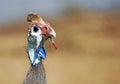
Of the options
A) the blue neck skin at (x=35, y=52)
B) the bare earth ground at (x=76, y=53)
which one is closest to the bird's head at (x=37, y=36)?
the blue neck skin at (x=35, y=52)

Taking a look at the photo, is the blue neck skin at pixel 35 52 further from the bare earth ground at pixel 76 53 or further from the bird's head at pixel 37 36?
the bare earth ground at pixel 76 53

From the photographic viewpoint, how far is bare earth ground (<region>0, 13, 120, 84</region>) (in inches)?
438

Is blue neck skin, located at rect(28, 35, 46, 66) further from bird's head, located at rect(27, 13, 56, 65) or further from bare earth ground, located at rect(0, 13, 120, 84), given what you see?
bare earth ground, located at rect(0, 13, 120, 84)

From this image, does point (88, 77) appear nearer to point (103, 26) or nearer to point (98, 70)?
point (98, 70)

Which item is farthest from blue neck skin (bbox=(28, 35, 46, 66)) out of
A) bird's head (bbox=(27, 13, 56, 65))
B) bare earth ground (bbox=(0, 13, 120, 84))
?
bare earth ground (bbox=(0, 13, 120, 84))

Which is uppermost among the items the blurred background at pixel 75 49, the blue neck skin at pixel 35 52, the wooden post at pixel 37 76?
the blue neck skin at pixel 35 52

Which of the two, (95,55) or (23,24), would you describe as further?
(23,24)

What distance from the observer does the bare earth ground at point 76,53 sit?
11117 millimetres

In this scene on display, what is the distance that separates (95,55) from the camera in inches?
515

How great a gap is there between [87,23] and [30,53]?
41.2 ft

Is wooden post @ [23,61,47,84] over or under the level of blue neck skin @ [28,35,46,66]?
under

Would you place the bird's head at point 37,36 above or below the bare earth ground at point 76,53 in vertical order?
above

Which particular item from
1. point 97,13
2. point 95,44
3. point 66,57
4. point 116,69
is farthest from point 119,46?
point 97,13

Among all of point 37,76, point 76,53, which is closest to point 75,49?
point 76,53
